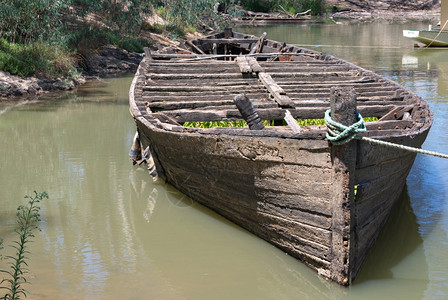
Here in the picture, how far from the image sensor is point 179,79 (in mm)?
8984

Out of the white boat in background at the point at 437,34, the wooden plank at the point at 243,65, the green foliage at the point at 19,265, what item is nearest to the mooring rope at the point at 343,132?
the green foliage at the point at 19,265

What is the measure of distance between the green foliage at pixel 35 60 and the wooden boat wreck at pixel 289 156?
239 inches

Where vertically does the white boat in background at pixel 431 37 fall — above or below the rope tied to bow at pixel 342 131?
below

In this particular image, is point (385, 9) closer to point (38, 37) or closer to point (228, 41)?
point (228, 41)

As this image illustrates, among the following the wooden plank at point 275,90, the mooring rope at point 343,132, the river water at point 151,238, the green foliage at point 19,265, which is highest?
the mooring rope at point 343,132

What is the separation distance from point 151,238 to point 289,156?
6.54 feet

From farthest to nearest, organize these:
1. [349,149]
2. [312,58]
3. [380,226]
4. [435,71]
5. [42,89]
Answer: [435,71] < [42,89] < [312,58] < [380,226] < [349,149]

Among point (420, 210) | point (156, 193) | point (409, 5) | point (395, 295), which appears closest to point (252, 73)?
point (156, 193)

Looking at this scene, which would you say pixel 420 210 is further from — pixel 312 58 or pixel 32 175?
pixel 32 175

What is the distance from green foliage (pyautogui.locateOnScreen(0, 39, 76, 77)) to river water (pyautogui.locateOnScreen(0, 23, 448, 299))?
→ 11.0ft

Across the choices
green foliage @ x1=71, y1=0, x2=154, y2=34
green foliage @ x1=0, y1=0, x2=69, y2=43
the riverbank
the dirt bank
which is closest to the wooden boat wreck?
the riverbank

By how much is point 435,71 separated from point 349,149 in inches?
591

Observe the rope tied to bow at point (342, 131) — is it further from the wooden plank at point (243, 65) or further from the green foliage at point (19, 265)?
the wooden plank at point (243, 65)

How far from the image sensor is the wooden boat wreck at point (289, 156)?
16.3 ft
